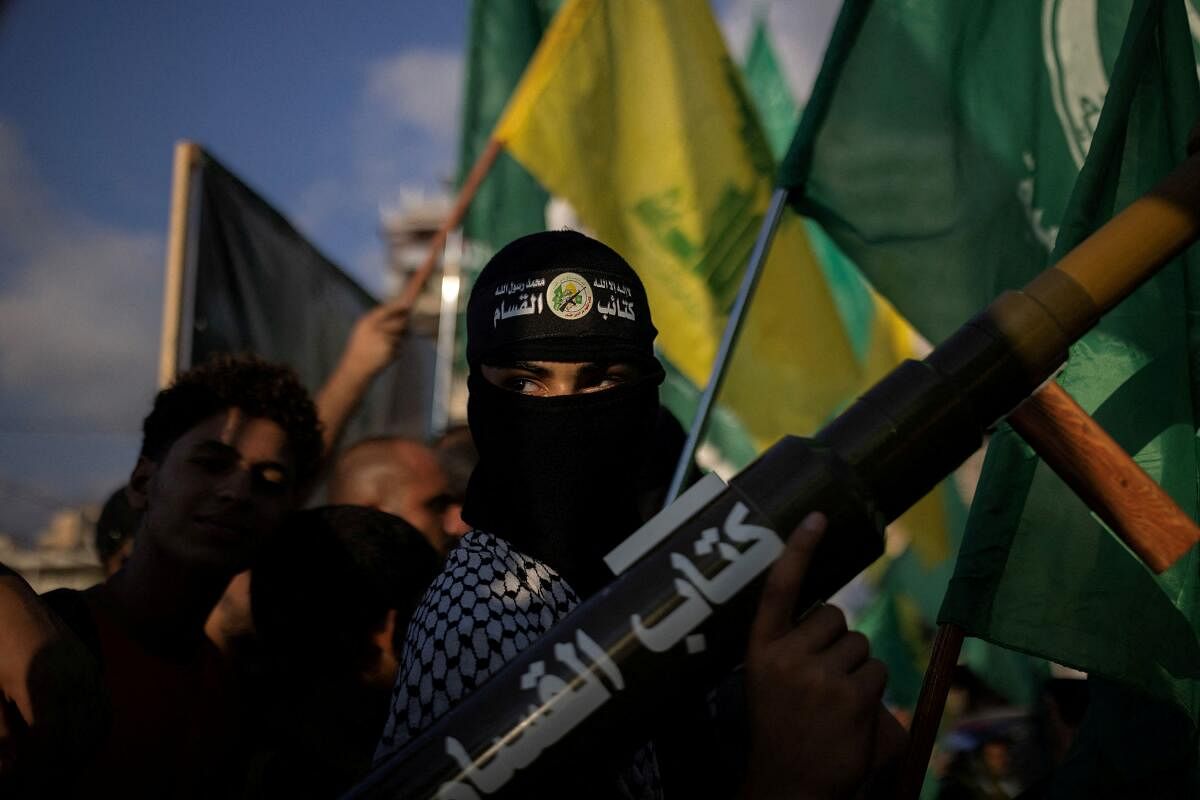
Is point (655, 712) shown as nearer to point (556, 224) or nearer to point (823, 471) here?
point (823, 471)

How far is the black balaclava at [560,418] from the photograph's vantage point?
1.67m

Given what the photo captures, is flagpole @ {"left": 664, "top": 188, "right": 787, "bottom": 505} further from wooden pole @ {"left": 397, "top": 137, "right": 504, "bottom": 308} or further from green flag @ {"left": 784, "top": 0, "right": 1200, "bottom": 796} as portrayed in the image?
wooden pole @ {"left": 397, "top": 137, "right": 504, "bottom": 308}

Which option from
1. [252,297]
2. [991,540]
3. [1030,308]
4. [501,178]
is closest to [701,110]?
[501,178]

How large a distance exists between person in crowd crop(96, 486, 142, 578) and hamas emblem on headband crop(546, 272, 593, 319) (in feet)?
9.05

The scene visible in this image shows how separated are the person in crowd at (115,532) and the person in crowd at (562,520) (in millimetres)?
2683

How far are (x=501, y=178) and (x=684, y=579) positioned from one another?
5.07 m

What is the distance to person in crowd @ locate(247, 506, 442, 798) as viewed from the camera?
265cm

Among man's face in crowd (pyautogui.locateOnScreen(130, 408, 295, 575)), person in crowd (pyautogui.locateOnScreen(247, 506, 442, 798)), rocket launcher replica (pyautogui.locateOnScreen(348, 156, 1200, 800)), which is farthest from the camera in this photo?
man's face in crowd (pyautogui.locateOnScreen(130, 408, 295, 575))

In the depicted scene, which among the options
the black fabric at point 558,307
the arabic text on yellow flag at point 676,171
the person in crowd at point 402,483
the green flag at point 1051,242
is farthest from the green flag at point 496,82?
the black fabric at point 558,307

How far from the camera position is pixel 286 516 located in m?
3.21

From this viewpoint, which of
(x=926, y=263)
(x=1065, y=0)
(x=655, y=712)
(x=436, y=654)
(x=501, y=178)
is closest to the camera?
(x=655, y=712)

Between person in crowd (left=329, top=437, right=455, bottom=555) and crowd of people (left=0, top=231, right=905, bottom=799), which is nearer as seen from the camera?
crowd of people (left=0, top=231, right=905, bottom=799)

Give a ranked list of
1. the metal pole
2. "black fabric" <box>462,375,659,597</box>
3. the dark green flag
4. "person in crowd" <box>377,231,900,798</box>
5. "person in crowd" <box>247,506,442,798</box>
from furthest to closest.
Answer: the metal pole, the dark green flag, "person in crowd" <box>247,506,442,798</box>, "black fabric" <box>462,375,659,597</box>, "person in crowd" <box>377,231,900,798</box>

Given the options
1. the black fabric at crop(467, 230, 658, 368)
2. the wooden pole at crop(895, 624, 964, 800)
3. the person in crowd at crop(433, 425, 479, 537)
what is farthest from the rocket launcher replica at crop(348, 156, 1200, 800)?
the person in crowd at crop(433, 425, 479, 537)
